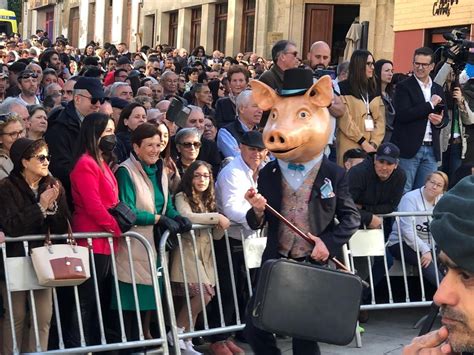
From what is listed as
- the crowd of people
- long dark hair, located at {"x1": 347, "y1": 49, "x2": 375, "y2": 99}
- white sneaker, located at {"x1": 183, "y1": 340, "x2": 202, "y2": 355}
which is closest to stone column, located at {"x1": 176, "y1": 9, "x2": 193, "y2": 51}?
the crowd of people

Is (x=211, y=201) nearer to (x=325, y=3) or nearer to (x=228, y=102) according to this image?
(x=228, y=102)

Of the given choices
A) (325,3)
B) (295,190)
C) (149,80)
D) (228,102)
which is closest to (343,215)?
(295,190)

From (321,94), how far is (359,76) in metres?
3.84

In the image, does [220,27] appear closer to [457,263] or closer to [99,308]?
[99,308]

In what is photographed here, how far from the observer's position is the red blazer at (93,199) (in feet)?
22.1

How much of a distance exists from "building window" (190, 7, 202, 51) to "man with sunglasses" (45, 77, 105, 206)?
89.5 ft

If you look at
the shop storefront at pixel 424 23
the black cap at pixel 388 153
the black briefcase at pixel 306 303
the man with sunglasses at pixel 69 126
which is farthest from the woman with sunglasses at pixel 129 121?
the shop storefront at pixel 424 23

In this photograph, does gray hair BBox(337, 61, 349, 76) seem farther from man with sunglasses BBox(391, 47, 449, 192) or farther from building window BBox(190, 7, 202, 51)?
building window BBox(190, 7, 202, 51)

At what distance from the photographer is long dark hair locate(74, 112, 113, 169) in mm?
6883

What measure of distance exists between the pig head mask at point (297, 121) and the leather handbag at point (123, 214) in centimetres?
128

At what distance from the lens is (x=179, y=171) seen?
793 centimetres

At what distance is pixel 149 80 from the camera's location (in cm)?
1236

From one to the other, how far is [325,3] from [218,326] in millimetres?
20861

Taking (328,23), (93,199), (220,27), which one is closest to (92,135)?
(93,199)
